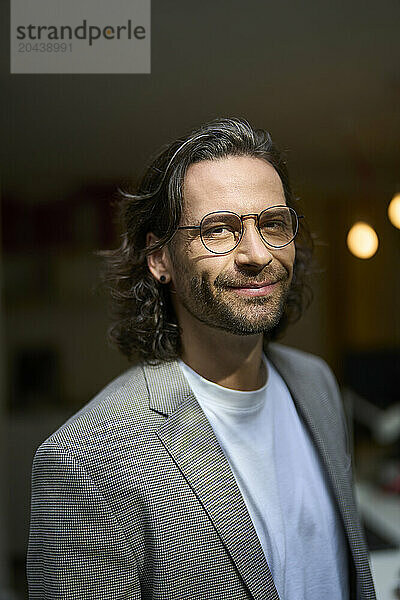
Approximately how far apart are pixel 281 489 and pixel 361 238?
56 centimetres

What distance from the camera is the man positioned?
111cm

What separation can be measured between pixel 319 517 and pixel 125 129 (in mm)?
817

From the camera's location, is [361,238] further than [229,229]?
Yes

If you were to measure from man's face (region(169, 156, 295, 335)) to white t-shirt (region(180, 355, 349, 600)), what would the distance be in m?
0.15

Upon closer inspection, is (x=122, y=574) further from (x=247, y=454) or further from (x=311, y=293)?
(x=311, y=293)

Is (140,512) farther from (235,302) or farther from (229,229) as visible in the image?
(229,229)

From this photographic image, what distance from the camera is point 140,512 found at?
1113 mm

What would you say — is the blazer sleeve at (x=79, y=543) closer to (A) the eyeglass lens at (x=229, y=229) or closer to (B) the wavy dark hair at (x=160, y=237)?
(B) the wavy dark hair at (x=160, y=237)

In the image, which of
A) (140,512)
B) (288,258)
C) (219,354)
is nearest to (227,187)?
(288,258)

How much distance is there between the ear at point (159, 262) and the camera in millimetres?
1253

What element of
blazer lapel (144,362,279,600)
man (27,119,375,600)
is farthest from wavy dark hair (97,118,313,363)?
blazer lapel (144,362,279,600)

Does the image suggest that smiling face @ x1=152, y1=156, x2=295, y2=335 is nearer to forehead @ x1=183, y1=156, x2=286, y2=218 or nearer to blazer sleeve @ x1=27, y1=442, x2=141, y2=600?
forehead @ x1=183, y1=156, x2=286, y2=218

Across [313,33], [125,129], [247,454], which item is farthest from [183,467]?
[313,33]

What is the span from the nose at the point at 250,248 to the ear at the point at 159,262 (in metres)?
0.15
